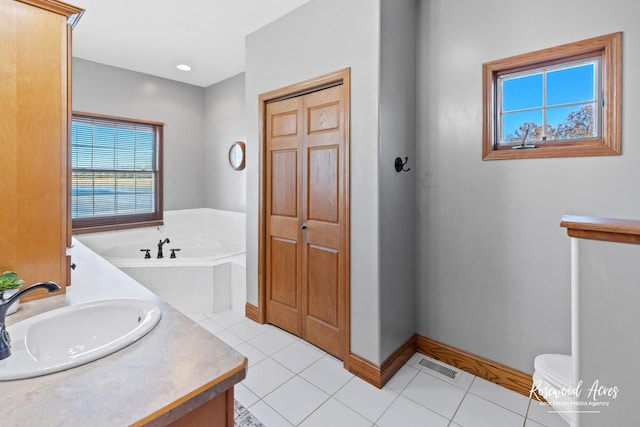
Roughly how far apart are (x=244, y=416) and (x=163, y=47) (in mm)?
3561

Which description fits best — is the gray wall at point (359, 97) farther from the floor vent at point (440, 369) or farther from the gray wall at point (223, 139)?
the gray wall at point (223, 139)

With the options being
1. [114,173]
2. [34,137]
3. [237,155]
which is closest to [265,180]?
[237,155]

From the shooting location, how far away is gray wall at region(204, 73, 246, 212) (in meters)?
4.23

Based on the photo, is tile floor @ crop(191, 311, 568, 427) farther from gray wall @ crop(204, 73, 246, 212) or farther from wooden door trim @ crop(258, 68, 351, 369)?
gray wall @ crop(204, 73, 246, 212)

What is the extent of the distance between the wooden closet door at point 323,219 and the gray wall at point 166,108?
9.14 feet

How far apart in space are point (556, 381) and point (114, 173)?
15.5ft

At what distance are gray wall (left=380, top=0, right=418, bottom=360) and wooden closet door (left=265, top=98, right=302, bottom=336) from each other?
0.77 metres

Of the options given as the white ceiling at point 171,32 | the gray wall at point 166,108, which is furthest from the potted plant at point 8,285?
the gray wall at point 166,108

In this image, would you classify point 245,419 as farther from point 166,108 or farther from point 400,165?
point 166,108

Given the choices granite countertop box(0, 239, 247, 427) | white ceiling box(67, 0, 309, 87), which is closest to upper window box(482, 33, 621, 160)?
white ceiling box(67, 0, 309, 87)

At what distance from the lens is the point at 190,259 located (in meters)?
3.26

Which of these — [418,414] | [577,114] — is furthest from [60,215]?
[577,114]

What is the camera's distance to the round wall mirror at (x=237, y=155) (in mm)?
4152

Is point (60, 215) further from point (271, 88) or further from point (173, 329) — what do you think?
point (271, 88)
